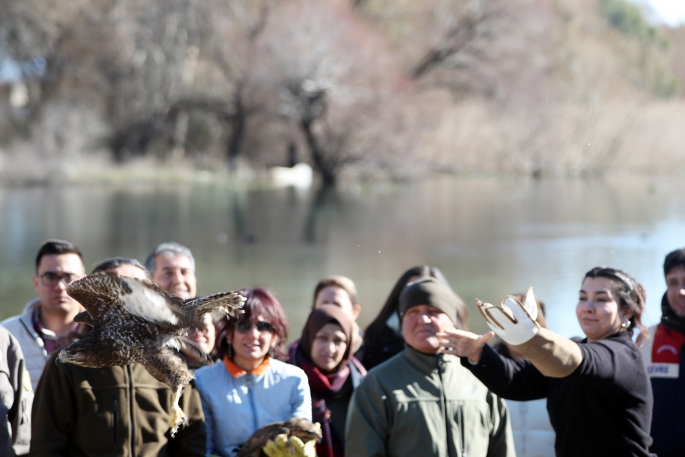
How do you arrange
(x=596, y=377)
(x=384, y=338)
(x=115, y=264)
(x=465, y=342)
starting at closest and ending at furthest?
(x=596, y=377) → (x=465, y=342) → (x=115, y=264) → (x=384, y=338)

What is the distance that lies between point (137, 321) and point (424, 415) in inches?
54.4

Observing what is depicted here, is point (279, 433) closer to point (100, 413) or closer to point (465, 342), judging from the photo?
point (100, 413)

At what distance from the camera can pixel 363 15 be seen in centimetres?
3369

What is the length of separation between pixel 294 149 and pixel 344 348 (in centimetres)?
2554

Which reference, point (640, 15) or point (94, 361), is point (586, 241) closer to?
point (94, 361)

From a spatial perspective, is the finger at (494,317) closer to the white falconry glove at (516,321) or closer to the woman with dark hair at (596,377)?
the white falconry glove at (516,321)

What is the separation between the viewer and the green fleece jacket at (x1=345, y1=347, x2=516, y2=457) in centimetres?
272

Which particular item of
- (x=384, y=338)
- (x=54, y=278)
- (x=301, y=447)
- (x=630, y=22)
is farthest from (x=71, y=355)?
(x=630, y=22)

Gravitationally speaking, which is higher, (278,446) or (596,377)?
(596,377)

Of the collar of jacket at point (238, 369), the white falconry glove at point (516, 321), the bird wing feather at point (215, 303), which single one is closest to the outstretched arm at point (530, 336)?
the white falconry glove at point (516, 321)

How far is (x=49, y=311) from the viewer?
3.40 meters

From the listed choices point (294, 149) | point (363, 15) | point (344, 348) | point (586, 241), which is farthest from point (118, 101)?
point (344, 348)

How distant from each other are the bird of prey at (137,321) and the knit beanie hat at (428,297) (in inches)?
49.6

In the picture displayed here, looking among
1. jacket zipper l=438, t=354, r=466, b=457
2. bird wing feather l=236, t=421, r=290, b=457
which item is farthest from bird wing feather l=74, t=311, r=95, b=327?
jacket zipper l=438, t=354, r=466, b=457
